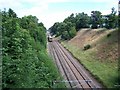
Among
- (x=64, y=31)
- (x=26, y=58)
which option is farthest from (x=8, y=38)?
(x=64, y=31)

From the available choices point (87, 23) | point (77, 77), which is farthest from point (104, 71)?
point (87, 23)

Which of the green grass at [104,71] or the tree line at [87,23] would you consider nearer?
the green grass at [104,71]

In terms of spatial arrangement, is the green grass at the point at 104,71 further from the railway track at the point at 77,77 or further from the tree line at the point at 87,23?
the tree line at the point at 87,23

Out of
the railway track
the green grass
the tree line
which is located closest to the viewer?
the railway track

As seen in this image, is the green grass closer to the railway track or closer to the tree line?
the railway track

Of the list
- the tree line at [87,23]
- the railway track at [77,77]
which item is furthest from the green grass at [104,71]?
the tree line at [87,23]

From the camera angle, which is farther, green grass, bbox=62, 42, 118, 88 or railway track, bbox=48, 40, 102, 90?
green grass, bbox=62, 42, 118, 88

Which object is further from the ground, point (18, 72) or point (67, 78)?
point (18, 72)

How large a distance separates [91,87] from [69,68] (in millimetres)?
13720

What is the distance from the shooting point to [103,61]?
49.9 metres

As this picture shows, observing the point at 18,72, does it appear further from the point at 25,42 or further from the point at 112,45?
the point at 112,45

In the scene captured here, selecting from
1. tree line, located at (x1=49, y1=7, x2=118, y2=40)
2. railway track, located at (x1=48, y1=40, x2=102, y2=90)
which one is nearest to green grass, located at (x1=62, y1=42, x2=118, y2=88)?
railway track, located at (x1=48, y1=40, x2=102, y2=90)

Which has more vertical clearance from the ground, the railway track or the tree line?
the tree line

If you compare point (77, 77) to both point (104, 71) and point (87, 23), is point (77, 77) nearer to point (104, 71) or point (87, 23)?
point (104, 71)
